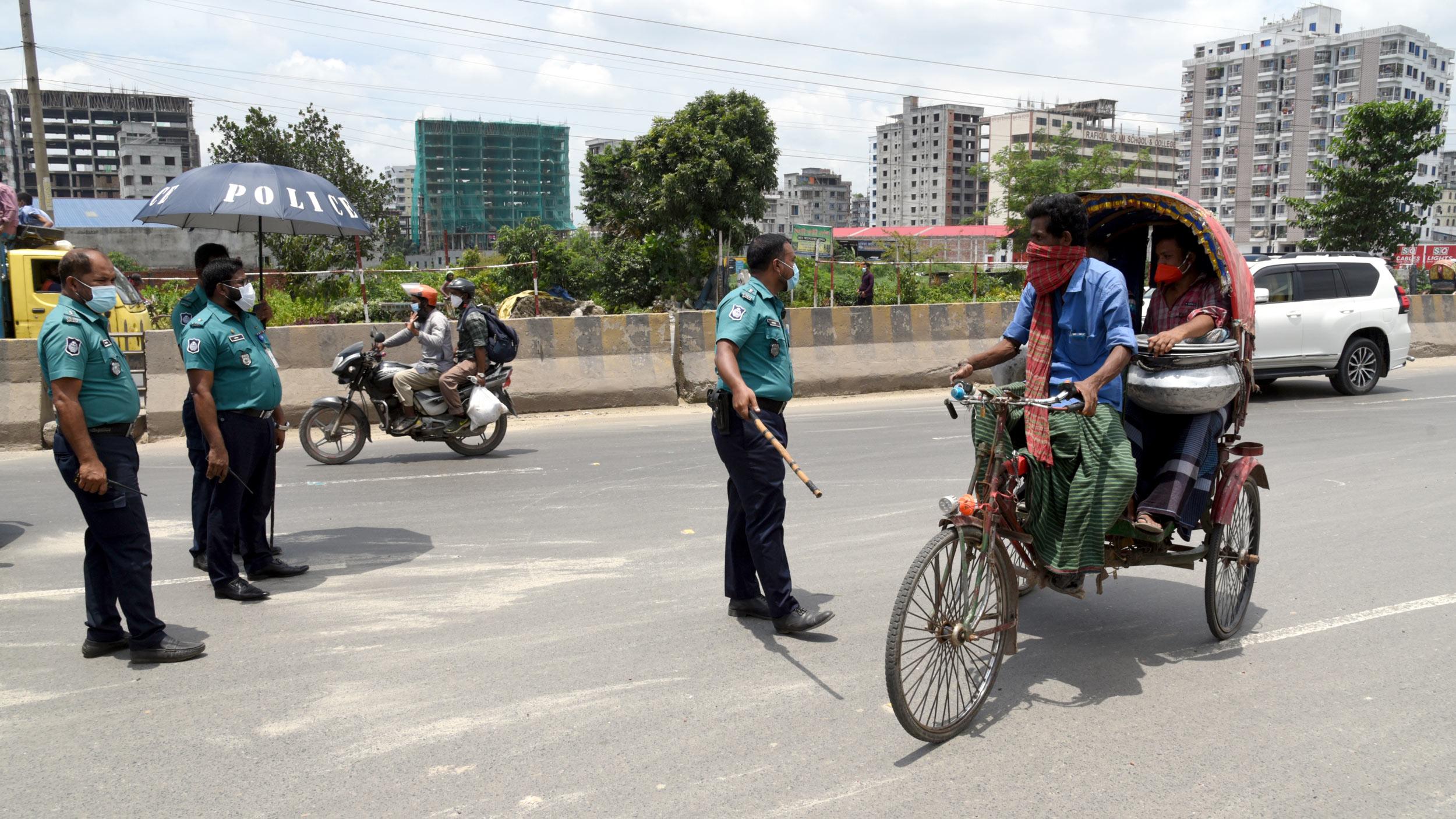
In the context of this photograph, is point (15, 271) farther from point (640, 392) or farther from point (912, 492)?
point (912, 492)

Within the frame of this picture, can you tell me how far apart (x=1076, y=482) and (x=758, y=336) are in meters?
1.58

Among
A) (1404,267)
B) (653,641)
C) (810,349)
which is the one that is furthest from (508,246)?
(653,641)

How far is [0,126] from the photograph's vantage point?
155 metres

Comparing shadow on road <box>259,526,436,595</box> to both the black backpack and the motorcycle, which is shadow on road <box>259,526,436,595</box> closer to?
the motorcycle

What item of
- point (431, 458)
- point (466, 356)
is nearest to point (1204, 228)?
point (466, 356)

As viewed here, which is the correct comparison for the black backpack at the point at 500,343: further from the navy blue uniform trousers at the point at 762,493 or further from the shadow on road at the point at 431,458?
the navy blue uniform trousers at the point at 762,493

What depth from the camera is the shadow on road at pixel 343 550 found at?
20.1 feet

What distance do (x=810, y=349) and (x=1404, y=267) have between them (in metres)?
29.8

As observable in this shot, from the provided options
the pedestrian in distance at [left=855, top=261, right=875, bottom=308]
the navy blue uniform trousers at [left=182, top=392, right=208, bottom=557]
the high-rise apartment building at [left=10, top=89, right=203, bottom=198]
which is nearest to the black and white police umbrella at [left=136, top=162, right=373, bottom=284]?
the navy blue uniform trousers at [left=182, top=392, right=208, bottom=557]

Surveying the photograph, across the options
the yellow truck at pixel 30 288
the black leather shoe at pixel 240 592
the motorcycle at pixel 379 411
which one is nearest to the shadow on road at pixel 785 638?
the black leather shoe at pixel 240 592

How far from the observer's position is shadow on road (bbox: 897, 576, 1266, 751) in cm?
425

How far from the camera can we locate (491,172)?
15738 centimetres

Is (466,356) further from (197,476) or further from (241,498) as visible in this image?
(241,498)

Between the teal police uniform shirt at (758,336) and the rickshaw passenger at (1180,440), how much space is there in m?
1.63
